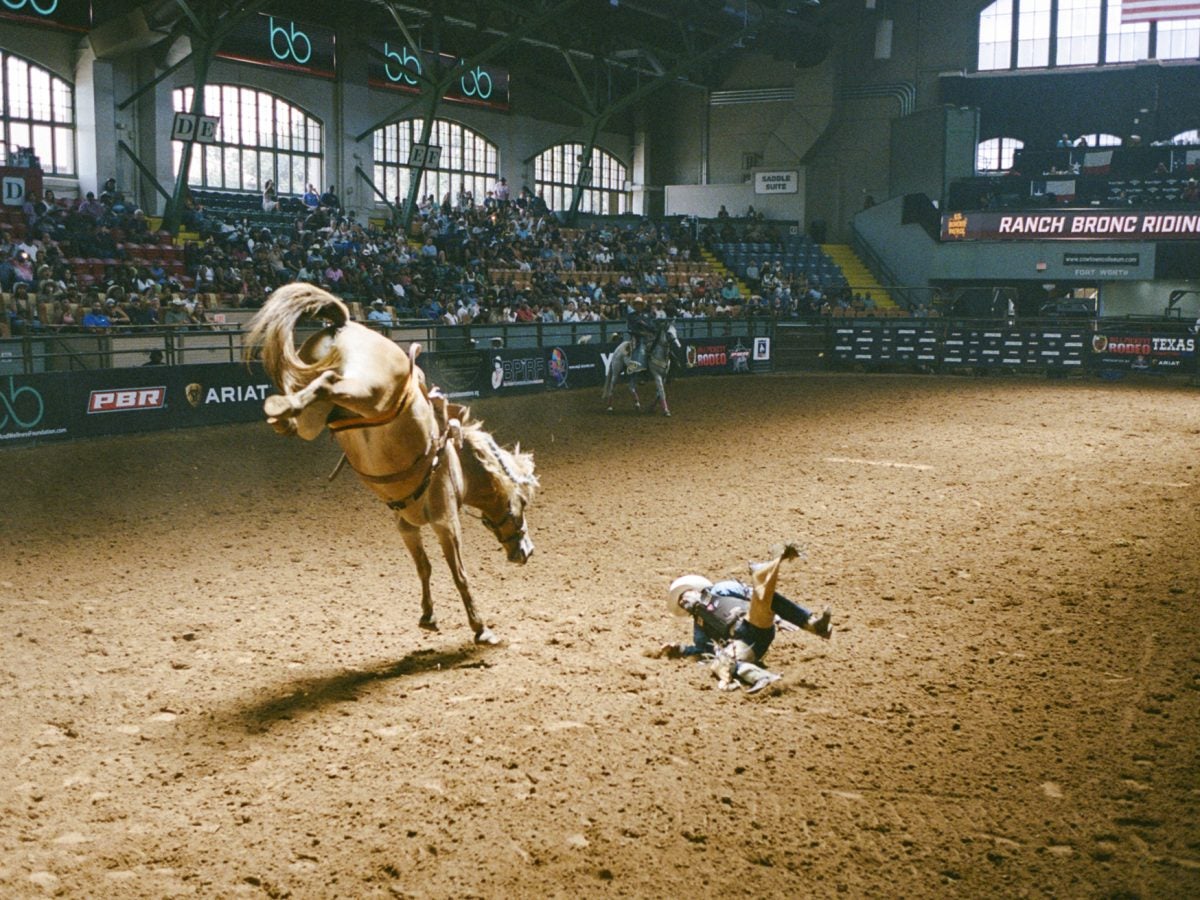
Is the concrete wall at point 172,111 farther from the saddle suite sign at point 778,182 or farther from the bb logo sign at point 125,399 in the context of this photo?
the bb logo sign at point 125,399

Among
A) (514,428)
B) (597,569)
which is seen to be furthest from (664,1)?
(597,569)

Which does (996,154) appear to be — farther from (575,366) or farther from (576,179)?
(575,366)

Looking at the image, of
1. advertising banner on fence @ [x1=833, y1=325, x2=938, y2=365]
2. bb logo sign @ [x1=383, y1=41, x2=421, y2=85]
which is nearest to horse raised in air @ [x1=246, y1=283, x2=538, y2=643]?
advertising banner on fence @ [x1=833, y1=325, x2=938, y2=365]

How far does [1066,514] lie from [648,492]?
4.44m

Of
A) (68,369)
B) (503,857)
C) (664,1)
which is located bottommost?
(503,857)

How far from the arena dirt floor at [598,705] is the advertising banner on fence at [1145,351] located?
18.4 meters

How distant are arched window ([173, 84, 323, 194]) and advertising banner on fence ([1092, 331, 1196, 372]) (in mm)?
24295

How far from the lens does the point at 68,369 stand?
16.6m

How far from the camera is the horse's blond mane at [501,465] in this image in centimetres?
685

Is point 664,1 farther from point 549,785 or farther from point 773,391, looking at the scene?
point 549,785

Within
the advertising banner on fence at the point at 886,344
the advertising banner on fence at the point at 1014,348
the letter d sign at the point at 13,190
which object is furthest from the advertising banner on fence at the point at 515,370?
the advertising banner on fence at the point at 1014,348

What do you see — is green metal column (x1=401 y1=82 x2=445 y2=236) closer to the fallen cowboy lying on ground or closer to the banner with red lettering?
the banner with red lettering

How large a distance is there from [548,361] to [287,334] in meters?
19.5

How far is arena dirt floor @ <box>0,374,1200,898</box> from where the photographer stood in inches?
162
